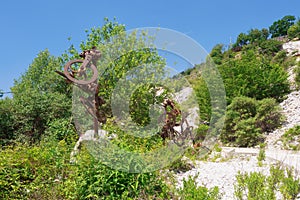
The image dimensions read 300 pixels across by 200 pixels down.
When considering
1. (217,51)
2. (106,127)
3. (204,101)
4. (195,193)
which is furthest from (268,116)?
(217,51)

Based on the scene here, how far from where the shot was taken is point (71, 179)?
3105 mm

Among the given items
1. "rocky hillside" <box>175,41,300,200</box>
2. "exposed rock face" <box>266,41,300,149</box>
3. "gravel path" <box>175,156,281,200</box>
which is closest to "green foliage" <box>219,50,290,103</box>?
"exposed rock face" <box>266,41,300,149</box>

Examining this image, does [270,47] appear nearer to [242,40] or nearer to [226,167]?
[242,40]

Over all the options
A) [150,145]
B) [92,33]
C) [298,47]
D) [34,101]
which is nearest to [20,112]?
[34,101]

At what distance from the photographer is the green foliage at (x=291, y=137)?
6570 mm

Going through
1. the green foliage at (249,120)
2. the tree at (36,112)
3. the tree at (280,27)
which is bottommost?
the green foliage at (249,120)

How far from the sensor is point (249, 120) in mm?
7566

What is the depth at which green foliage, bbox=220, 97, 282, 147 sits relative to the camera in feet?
24.6

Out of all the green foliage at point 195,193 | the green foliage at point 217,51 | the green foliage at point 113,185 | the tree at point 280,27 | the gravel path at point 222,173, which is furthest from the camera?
the tree at point 280,27

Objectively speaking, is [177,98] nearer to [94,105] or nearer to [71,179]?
[94,105]

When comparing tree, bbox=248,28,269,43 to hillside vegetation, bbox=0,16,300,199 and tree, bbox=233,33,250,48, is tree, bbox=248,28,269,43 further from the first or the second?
hillside vegetation, bbox=0,16,300,199

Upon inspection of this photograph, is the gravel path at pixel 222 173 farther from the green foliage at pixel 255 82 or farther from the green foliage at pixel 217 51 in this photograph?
the green foliage at pixel 217 51

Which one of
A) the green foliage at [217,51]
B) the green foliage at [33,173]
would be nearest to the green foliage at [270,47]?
the green foliage at [217,51]

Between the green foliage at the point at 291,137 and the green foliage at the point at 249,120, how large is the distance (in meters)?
0.68
